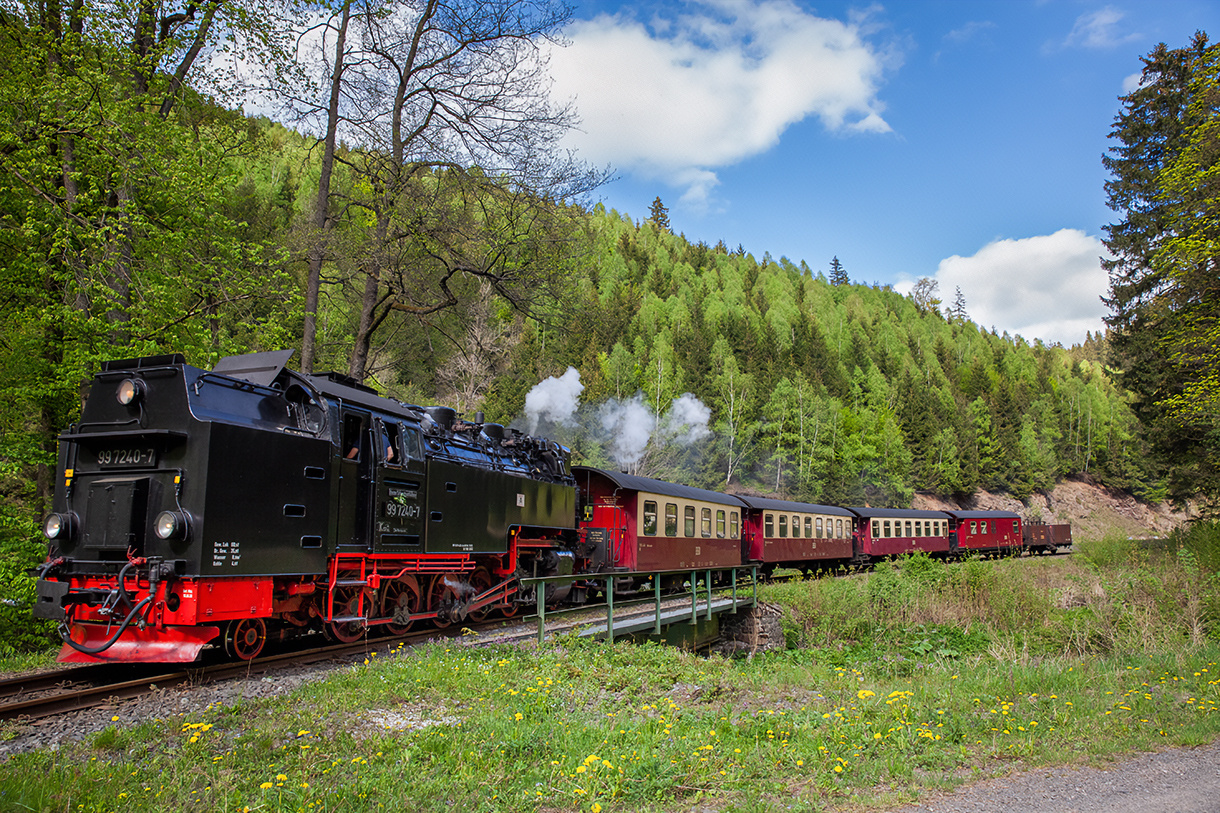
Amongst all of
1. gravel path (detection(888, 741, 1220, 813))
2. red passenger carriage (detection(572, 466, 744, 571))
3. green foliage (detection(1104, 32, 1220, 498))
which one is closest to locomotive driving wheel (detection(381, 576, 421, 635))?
red passenger carriage (detection(572, 466, 744, 571))

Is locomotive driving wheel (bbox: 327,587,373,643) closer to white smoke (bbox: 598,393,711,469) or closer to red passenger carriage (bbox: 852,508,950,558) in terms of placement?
red passenger carriage (bbox: 852,508,950,558)

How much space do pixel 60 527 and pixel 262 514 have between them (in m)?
2.11

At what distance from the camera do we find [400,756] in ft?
15.5

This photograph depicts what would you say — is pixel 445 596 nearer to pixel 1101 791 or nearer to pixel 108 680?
pixel 108 680

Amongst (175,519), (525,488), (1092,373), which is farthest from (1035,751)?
(1092,373)

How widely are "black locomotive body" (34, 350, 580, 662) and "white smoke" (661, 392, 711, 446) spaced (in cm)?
3915

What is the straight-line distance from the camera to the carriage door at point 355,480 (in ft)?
28.5

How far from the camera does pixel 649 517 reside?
1650cm

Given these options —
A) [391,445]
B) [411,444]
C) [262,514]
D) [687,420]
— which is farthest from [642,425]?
[262,514]

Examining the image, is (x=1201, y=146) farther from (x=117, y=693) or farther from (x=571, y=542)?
(x=117, y=693)

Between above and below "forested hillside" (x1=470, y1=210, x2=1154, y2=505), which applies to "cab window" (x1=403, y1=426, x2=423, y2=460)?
below

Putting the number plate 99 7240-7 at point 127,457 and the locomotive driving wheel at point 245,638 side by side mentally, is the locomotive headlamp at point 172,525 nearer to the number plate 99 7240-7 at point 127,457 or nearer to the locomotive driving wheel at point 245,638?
the number plate 99 7240-7 at point 127,457

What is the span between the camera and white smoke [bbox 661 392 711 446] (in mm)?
48906

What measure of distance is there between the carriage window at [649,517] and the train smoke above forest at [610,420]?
26485mm
